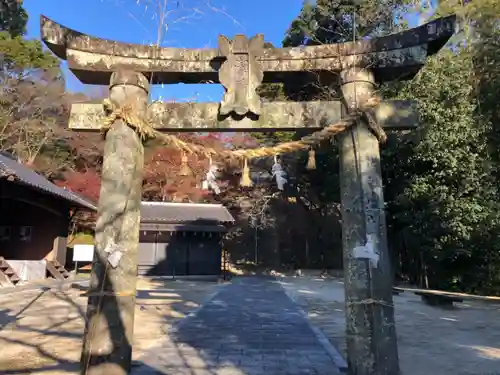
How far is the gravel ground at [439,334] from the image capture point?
559 cm

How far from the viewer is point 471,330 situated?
8.67 m

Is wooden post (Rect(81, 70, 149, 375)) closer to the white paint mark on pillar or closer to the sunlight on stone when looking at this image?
the white paint mark on pillar

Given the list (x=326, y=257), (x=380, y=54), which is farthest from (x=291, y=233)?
(x=380, y=54)

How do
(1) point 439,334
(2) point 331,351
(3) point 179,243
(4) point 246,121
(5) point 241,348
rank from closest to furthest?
1. (4) point 246,121
2. (2) point 331,351
3. (5) point 241,348
4. (1) point 439,334
5. (3) point 179,243

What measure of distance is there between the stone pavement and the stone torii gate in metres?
1.03

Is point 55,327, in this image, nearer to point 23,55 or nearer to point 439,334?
point 439,334

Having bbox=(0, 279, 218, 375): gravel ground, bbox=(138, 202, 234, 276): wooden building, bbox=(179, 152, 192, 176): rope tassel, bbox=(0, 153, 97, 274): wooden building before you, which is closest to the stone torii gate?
bbox=(179, 152, 192, 176): rope tassel

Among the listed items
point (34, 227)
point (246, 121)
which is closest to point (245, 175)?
point (246, 121)

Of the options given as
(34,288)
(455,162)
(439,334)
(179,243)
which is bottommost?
(439,334)

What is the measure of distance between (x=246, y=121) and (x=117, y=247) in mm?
2100

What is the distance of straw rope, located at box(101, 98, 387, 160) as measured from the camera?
444 centimetres

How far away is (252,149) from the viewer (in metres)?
4.48

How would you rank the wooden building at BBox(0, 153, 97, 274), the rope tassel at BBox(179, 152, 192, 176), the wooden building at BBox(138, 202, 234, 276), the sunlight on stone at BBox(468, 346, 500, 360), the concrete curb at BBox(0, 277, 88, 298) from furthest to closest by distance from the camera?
the wooden building at BBox(138, 202, 234, 276), the wooden building at BBox(0, 153, 97, 274), the concrete curb at BBox(0, 277, 88, 298), the sunlight on stone at BBox(468, 346, 500, 360), the rope tassel at BBox(179, 152, 192, 176)

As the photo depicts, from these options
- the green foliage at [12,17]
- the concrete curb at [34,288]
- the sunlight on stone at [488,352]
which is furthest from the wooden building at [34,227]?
the green foliage at [12,17]
